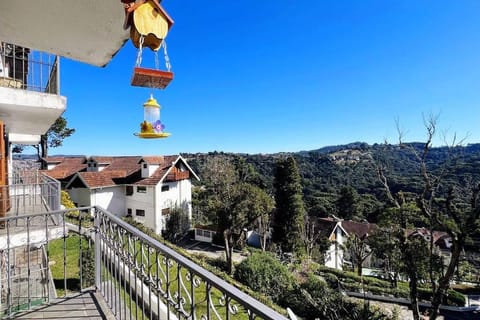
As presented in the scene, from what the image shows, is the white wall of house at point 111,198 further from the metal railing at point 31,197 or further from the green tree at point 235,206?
the metal railing at point 31,197

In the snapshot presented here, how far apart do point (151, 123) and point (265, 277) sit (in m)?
10.8

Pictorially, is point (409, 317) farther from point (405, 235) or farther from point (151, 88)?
point (151, 88)

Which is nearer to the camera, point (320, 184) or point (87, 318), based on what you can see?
point (87, 318)

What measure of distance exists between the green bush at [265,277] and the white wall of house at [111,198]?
12.1 metres

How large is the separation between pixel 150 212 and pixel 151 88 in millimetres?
18357

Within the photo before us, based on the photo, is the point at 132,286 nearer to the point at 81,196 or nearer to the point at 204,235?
the point at 81,196

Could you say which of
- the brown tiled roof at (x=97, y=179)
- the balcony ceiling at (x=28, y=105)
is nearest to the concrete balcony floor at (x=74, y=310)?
the balcony ceiling at (x=28, y=105)

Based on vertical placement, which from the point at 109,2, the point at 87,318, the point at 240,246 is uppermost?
the point at 109,2

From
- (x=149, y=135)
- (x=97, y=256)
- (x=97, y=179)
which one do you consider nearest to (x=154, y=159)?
(x=97, y=179)

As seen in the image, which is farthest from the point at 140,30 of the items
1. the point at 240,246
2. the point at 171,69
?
the point at 240,246

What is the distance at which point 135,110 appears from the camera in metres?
3.09

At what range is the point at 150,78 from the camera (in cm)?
201

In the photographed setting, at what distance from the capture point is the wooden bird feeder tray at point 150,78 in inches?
74.9

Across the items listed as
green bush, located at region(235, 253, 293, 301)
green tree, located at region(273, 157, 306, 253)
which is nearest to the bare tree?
green bush, located at region(235, 253, 293, 301)
